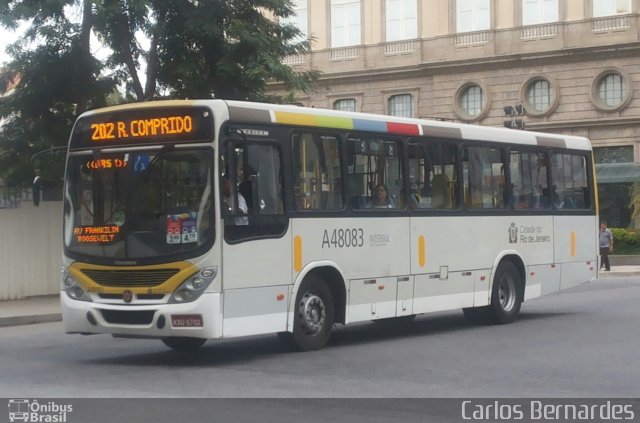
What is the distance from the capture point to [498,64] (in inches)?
2067

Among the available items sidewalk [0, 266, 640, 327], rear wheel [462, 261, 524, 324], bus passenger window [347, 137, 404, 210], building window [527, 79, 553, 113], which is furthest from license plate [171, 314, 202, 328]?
building window [527, 79, 553, 113]

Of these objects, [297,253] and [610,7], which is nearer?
[297,253]

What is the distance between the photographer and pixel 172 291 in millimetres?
13227

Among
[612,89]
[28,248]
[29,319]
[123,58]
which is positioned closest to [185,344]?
[29,319]

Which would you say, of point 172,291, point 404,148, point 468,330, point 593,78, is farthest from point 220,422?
point 593,78

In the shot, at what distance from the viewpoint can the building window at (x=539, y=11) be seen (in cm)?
5150

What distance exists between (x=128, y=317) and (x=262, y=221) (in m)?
1.86

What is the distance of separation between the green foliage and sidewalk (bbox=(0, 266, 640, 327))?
26.3 meters

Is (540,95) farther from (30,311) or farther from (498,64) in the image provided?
(30,311)

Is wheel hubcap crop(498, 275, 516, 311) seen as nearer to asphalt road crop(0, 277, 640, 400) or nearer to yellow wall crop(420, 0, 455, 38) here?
asphalt road crop(0, 277, 640, 400)

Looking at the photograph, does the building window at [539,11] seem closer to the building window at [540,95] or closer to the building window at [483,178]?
the building window at [540,95]

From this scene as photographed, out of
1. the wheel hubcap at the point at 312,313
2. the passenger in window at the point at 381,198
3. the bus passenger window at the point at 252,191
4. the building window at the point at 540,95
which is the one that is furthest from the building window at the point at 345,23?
the bus passenger window at the point at 252,191

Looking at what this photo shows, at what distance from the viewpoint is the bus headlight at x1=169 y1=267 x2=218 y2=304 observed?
13180mm

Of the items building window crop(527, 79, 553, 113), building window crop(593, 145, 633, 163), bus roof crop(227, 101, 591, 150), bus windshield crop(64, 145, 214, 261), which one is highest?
building window crop(527, 79, 553, 113)
